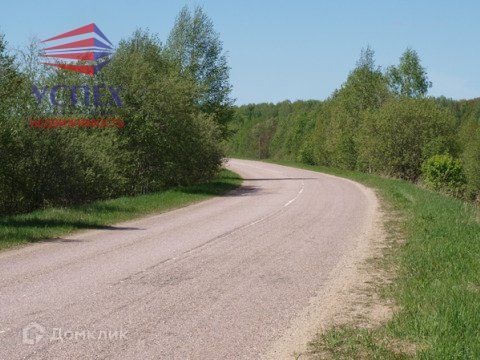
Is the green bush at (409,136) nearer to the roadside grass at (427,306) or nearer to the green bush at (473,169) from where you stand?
the green bush at (473,169)

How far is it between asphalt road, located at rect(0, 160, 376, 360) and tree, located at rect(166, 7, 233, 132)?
26.4 m

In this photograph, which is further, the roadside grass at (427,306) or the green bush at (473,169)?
the green bush at (473,169)

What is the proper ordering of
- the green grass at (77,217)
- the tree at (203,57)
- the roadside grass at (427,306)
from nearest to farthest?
the roadside grass at (427,306)
the green grass at (77,217)
the tree at (203,57)

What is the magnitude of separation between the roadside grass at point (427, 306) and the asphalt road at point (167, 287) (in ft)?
3.20

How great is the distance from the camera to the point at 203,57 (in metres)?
41.4

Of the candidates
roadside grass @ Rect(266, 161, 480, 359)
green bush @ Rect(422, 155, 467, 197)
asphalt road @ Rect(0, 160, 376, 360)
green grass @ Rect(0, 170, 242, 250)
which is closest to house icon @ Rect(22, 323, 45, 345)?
asphalt road @ Rect(0, 160, 376, 360)

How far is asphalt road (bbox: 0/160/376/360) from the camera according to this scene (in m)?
6.01

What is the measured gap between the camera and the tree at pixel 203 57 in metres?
41.1

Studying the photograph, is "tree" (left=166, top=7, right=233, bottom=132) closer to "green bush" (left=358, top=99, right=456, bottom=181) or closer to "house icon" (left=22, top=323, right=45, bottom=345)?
"green bush" (left=358, top=99, right=456, bottom=181)

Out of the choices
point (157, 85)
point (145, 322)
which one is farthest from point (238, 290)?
point (157, 85)

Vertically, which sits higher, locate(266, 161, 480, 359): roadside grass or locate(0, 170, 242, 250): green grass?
locate(266, 161, 480, 359): roadside grass

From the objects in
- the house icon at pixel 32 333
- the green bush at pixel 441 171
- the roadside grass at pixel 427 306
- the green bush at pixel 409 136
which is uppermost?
the green bush at pixel 409 136

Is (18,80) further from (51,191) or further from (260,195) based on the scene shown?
(260,195)

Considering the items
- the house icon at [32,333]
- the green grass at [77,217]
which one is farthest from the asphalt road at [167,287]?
the green grass at [77,217]
